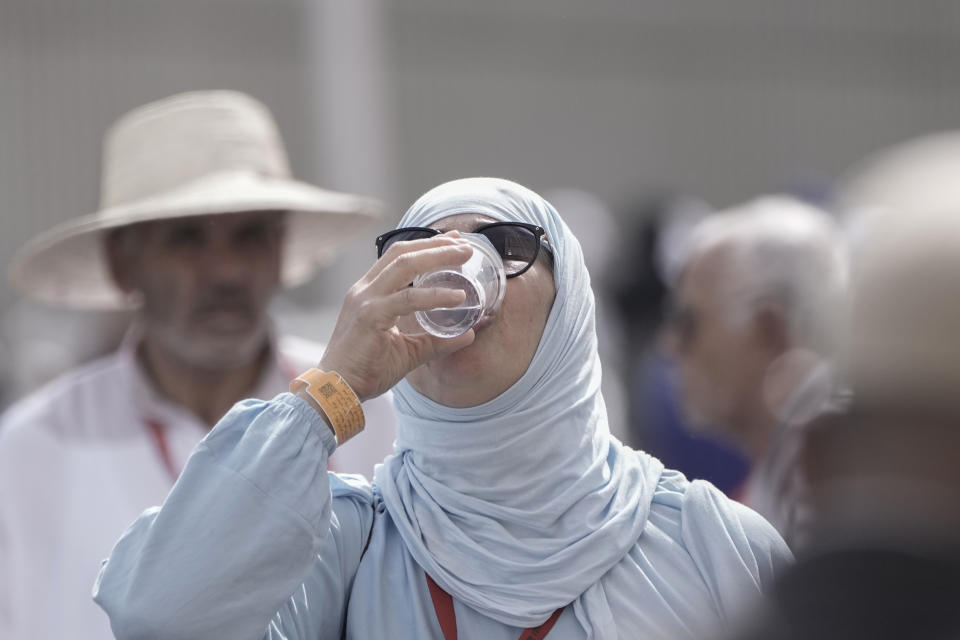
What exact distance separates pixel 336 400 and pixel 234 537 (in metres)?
0.25

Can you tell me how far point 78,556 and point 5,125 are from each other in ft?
32.8

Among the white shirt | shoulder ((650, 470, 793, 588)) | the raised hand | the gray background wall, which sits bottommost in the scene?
the gray background wall

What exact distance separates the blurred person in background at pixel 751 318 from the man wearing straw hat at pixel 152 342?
3.61ft

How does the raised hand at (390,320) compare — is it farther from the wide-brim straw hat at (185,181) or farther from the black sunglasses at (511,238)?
the wide-brim straw hat at (185,181)

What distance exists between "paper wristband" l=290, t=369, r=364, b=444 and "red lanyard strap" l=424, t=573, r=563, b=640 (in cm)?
28

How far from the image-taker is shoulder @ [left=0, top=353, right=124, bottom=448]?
3.66 metres

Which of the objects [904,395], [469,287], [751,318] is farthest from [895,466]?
[751,318]

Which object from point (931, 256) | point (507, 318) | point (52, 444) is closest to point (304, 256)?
point (52, 444)

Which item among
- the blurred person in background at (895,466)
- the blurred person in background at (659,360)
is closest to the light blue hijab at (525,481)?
the blurred person in background at (895,466)

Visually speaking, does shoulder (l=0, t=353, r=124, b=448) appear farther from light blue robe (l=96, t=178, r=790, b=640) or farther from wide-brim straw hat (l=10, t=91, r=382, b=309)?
light blue robe (l=96, t=178, r=790, b=640)

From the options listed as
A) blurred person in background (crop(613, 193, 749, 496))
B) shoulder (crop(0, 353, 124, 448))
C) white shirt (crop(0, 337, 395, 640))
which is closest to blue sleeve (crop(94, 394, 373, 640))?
white shirt (crop(0, 337, 395, 640))

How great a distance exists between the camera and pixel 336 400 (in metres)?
2.20

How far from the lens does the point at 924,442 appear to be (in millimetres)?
1485

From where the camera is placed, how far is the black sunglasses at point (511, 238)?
92.0 inches
